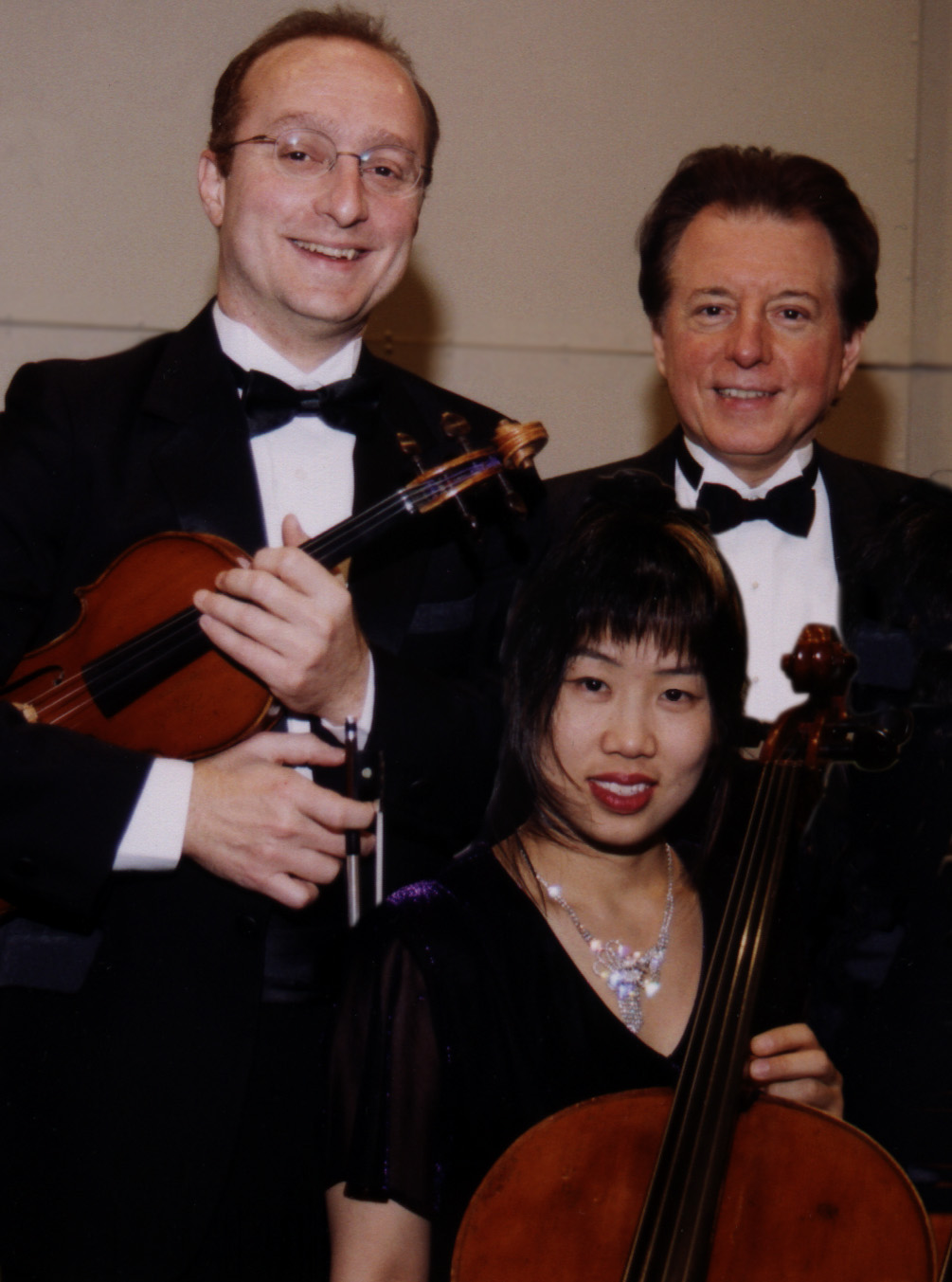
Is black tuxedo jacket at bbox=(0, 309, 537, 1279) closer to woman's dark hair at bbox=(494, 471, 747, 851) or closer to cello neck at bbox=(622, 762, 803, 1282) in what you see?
woman's dark hair at bbox=(494, 471, 747, 851)

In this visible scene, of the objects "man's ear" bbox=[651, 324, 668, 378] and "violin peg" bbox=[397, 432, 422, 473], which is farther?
"man's ear" bbox=[651, 324, 668, 378]

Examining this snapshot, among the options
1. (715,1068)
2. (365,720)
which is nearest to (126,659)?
(365,720)

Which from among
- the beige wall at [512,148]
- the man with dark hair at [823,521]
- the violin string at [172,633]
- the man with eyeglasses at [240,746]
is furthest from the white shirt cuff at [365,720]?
the beige wall at [512,148]

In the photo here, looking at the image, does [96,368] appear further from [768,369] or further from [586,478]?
[768,369]

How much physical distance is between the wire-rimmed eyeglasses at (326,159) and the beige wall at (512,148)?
1.54ft

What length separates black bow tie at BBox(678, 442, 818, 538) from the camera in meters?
1.67

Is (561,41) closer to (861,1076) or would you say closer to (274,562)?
(274,562)

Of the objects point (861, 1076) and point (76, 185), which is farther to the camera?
point (76, 185)

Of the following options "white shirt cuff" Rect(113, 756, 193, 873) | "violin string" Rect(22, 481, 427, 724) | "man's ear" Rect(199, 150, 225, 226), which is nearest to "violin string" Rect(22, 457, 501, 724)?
"violin string" Rect(22, 481, 427, 724)

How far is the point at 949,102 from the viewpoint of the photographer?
1.96 m

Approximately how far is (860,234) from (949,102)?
1.37 ft

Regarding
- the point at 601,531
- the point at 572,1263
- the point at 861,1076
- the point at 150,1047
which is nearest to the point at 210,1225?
the point at 150,1047

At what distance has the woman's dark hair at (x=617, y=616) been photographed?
157cm

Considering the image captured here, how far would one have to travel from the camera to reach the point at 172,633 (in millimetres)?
1438
